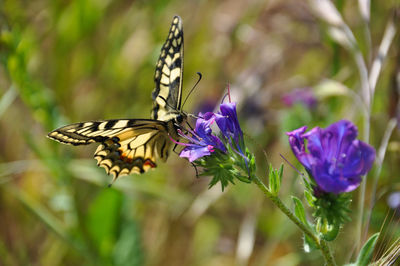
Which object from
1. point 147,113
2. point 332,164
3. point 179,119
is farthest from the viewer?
point 147,113

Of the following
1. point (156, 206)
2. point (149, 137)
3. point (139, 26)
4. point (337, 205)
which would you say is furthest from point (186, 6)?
point (337, 205)

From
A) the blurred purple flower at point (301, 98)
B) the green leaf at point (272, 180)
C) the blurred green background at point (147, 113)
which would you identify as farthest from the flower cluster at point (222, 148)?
the blurred purple flower at point (301, 98)

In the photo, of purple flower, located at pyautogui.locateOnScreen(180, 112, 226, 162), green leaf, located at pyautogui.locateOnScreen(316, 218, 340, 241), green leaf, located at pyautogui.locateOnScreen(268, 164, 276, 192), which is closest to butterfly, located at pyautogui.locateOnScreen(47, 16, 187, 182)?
purple flower, located at pyautogui.locateOnScreen(180, 112, 226, 162)

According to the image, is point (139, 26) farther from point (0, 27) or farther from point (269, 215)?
point (269, 215)

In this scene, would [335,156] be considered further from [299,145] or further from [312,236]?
[312,236]

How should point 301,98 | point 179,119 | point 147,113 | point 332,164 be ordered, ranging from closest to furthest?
point 332,164 → point 179,119 → point 301,98 → point 147,113

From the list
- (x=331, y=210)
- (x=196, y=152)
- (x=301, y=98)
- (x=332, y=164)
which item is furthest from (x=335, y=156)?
(x=301, y=98)

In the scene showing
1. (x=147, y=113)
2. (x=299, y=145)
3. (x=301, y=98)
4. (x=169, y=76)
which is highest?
(x=169, y=76)
